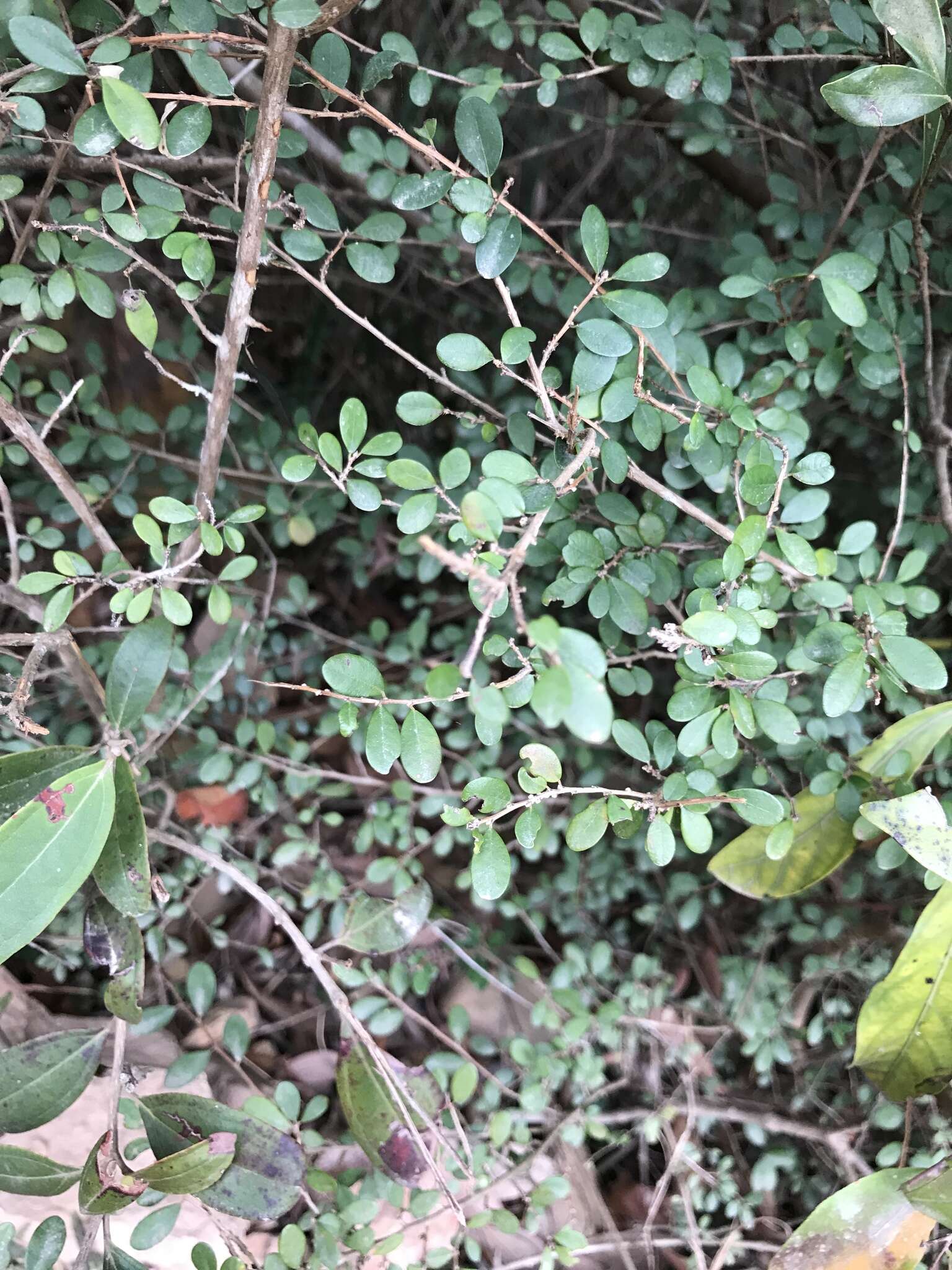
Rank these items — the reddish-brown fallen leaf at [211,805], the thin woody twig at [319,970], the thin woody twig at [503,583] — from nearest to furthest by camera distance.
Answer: the thin woody twig at [503,583] → the thin woody twig at [319,970] → the reddish-brown fallen leaf at [211,805]

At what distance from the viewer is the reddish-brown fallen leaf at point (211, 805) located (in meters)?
1.23

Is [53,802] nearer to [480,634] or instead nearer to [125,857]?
[125,857]

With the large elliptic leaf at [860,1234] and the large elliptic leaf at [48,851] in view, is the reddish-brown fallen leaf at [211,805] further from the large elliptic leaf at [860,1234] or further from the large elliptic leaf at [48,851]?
the large elliptic leaf at [860,1234]

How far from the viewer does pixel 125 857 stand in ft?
2.43

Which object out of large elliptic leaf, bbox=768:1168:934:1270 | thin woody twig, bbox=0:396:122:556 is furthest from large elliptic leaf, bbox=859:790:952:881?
thin woody twig, bbox=0:396:122:556

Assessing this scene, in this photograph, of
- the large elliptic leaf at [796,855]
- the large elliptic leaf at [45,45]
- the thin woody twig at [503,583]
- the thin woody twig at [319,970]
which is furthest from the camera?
the large elliptic leaf at [796,855]

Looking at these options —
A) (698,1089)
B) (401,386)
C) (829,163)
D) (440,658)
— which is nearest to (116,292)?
(401,386)

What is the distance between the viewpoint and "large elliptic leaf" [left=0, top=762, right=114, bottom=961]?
636 mm

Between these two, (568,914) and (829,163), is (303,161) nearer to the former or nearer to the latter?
(829,163)

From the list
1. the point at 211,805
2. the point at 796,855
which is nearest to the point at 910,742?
the point at 796,855

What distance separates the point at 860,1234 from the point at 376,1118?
535 millimetres

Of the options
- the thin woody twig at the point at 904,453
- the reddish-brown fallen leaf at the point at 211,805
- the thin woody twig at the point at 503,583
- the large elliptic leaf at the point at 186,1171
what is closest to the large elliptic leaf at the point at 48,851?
the large elliptic leaf at the point at 186,1171

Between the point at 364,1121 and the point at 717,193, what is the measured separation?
162cm

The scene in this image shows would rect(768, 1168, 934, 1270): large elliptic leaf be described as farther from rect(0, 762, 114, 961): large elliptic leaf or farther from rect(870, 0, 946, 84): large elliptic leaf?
rect(870, 0, 946, 84): large elliptic leaf
